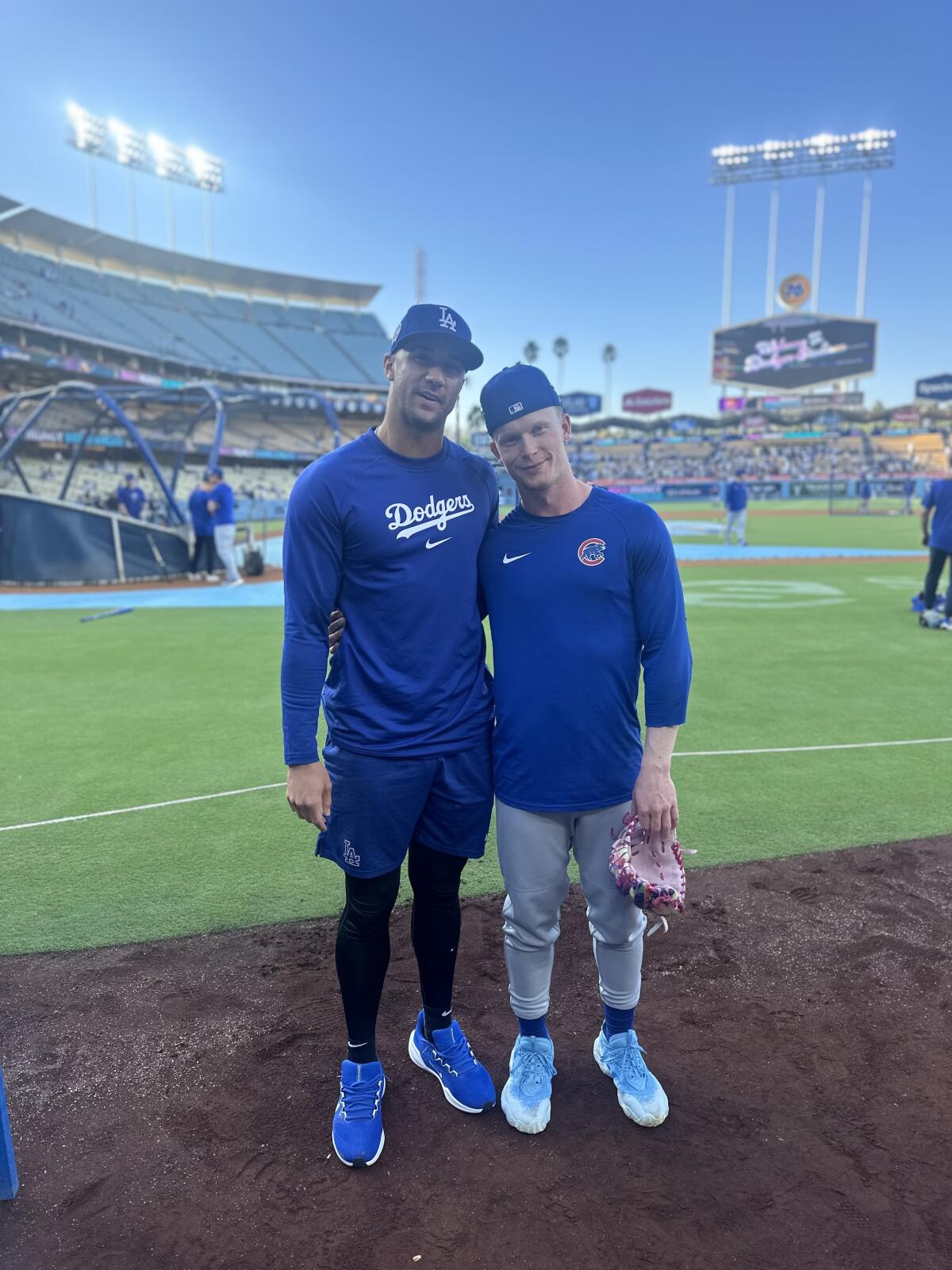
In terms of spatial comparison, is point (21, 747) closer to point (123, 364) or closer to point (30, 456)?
point (30, 456)

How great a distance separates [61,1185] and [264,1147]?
58 cm

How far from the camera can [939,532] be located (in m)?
9.96

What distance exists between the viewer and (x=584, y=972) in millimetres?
3373

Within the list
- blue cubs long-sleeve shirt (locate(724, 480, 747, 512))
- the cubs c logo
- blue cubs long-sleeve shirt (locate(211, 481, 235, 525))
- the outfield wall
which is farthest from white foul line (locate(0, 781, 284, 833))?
the outfield wall

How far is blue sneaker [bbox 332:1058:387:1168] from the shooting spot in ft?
7.75

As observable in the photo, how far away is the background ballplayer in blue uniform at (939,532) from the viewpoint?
9.88m

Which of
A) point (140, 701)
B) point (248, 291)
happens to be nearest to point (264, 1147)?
point (140, 701)

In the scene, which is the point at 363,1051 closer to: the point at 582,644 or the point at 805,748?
the point at 582,644

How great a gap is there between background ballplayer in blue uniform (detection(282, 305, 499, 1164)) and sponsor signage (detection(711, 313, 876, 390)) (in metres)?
67.3

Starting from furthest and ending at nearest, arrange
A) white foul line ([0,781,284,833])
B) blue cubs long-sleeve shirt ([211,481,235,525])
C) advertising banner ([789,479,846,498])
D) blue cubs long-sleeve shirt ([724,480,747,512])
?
1. advertising banner ([789,479,846,498])
2. blue cubs long-sleeve shirt ([724,480,747,512])
3. blue cubs long-sleeve shirt ([211,481,235,525])
4. white foul line ([0,781,284,833])

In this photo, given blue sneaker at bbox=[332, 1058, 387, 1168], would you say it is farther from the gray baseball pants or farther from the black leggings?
the gray baseball pants

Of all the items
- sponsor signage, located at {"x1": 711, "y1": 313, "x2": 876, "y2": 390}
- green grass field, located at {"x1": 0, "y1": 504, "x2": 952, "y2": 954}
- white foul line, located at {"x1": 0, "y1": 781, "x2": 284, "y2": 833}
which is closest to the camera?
green grass field, located at {"x1": 0, "y1": 504, "x2": 952, "y2": 954}

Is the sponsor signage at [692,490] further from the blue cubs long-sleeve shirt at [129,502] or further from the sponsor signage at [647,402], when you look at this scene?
the blue cubs long-sleeve shirt at [129,502]

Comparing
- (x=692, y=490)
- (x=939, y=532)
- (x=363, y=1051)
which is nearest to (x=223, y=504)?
(x=939, y=532)
